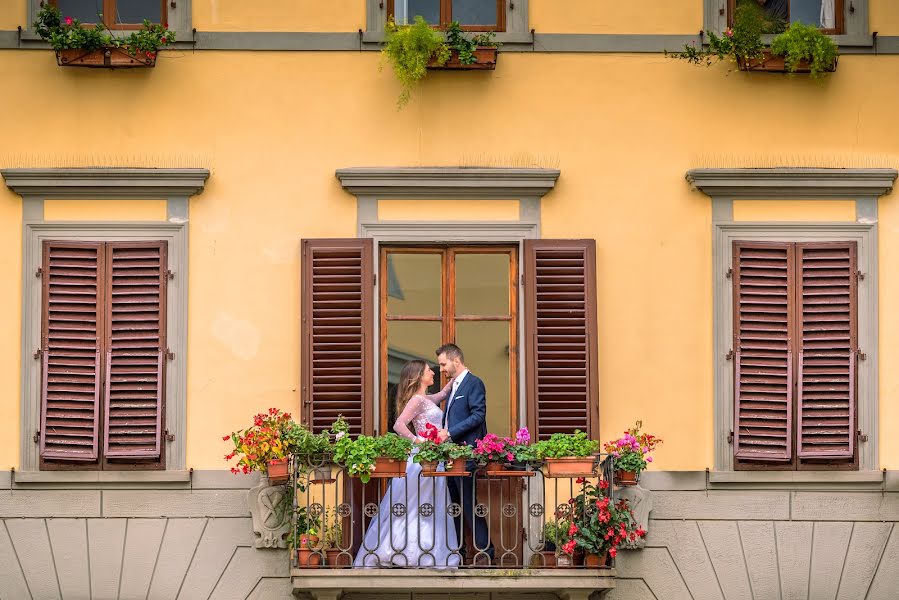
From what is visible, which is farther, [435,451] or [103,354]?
[103,354]

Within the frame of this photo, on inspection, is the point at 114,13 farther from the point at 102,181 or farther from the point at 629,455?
the point at 629,455

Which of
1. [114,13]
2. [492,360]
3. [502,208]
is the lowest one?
[492,360]

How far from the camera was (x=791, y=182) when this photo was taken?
1338 cm

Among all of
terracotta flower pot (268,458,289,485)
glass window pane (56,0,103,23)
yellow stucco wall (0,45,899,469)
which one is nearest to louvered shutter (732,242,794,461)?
yellow stucco wall (0,45,899,469)

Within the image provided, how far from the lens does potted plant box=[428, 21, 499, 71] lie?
522 inches

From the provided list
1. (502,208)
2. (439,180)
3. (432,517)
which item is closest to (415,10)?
(439,180)

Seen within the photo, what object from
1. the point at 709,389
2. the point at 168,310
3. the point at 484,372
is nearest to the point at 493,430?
the point at 484,372

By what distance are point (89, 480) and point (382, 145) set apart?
10.1ft

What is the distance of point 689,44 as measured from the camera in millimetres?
13562

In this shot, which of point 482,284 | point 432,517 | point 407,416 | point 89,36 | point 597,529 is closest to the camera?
point 597,529

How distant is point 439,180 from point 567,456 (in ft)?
7.23

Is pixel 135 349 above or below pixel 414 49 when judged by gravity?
below

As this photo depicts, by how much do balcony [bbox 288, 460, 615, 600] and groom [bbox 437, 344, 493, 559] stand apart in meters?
0.02

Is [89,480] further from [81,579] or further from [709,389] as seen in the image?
[709,389]
